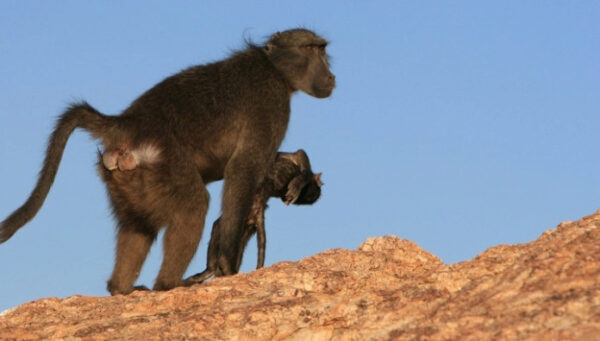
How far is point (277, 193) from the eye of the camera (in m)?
8.38

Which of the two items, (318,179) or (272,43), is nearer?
(272,43)

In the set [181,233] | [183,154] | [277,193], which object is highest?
[277,193]

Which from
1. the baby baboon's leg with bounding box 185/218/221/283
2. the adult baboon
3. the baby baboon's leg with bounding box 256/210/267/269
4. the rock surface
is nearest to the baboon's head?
the adult baboon

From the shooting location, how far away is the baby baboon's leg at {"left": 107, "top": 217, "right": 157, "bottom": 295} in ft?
23.1

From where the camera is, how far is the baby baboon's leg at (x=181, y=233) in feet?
21.6

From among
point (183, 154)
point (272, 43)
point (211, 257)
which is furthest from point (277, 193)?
point (183, 154)

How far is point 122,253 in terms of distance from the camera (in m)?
7.09

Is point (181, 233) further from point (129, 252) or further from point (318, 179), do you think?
point (318, 179)

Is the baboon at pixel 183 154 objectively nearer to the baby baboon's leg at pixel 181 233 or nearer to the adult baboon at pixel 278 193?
the baby baboon's leg at pixel 181 233

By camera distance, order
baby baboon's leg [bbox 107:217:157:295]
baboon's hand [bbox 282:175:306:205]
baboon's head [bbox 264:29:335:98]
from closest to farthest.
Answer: baby baboon's leg [bbox 107:217:157:295] < baboon's head [bbox 264:29:335:98] < baboon's hand [bbox 282:175:306:205]

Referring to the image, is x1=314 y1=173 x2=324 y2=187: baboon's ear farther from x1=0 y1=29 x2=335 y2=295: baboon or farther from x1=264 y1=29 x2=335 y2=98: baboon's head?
x1=0 y1=29 x2=335 y2=295: baboon

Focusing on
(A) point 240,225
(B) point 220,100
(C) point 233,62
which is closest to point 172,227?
(A) point 240,225

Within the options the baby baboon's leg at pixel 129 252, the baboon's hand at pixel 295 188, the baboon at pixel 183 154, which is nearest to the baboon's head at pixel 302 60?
the baboon at pixel 183 154

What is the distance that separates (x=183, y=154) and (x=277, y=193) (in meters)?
1.71
